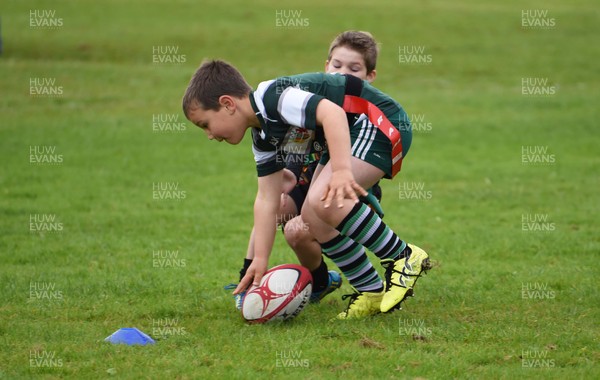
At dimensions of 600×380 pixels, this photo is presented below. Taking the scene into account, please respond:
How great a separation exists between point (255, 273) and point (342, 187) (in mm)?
1217

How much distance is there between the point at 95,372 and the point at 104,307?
1.63 metres

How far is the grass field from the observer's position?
5422 millimetres

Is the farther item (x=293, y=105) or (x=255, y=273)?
(x=255, y=273)

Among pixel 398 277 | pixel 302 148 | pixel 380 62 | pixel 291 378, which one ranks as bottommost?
pixel 291 378

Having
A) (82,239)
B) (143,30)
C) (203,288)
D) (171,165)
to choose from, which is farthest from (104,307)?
(143,30)

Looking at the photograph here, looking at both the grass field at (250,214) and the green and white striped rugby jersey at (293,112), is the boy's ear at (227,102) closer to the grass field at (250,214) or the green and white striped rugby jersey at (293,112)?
the green and white striped rugby jersey at (293,112)

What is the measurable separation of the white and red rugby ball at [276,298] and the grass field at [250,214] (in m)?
0.16

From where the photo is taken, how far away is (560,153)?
15195mm

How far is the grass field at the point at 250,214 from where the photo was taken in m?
5.42

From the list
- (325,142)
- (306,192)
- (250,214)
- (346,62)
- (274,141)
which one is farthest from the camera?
(250,214)

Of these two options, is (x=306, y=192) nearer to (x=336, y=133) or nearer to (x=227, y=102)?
(x=227, y=102)

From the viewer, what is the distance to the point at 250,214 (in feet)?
36.6

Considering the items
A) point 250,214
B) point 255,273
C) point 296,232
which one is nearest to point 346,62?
point 296,232

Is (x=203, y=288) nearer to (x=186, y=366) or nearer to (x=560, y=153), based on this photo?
(x=186, y=366)
